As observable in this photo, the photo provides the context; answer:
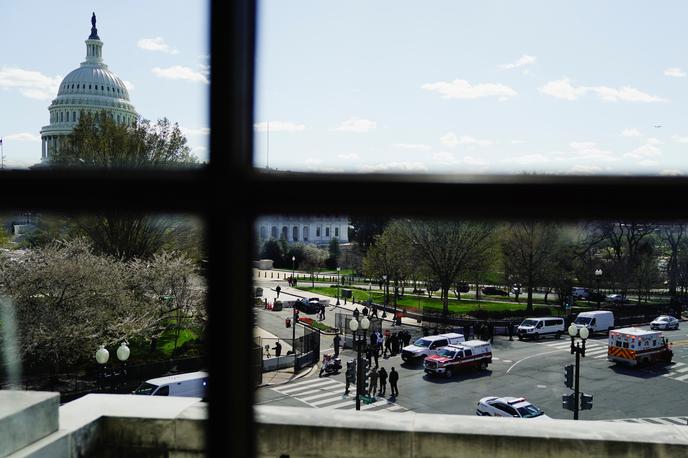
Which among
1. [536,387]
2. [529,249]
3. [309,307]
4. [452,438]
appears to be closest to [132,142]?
[309,307]

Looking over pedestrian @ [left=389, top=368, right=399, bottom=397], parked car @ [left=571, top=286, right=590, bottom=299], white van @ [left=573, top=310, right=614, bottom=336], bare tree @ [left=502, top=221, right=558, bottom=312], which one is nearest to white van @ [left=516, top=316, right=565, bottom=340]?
white van @ [left=573, top=310, right=614, bottom=336]

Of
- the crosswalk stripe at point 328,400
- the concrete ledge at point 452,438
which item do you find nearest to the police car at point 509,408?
the crosswalk stripe at point 328,400

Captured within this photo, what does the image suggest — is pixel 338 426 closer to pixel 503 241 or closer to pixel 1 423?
pixel 1 423

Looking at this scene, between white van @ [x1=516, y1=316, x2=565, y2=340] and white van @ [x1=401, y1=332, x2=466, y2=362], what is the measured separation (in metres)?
→ 3.99

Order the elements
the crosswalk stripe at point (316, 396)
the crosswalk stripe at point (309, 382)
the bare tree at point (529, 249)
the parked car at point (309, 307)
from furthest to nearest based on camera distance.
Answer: the parked car at point (309, 307), the bare tree at point (529, 249), the crosswalk stripe at point (309, 382), the crosswalk stripe at point (316, 396)

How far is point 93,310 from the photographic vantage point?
46.9ft

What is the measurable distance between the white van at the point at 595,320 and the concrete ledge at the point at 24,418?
21.3 meters

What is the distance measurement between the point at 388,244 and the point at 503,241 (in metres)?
5.40

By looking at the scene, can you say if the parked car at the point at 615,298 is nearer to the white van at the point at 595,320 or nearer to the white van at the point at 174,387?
the white van at the point at 595,320

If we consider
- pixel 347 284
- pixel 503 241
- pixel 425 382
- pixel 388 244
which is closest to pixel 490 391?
pixel 425 382

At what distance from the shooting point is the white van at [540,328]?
70.6 ft

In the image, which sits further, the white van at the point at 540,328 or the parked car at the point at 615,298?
the parked car at the point at 615,298

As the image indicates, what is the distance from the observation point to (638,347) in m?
17.7

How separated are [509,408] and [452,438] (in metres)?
10.2
